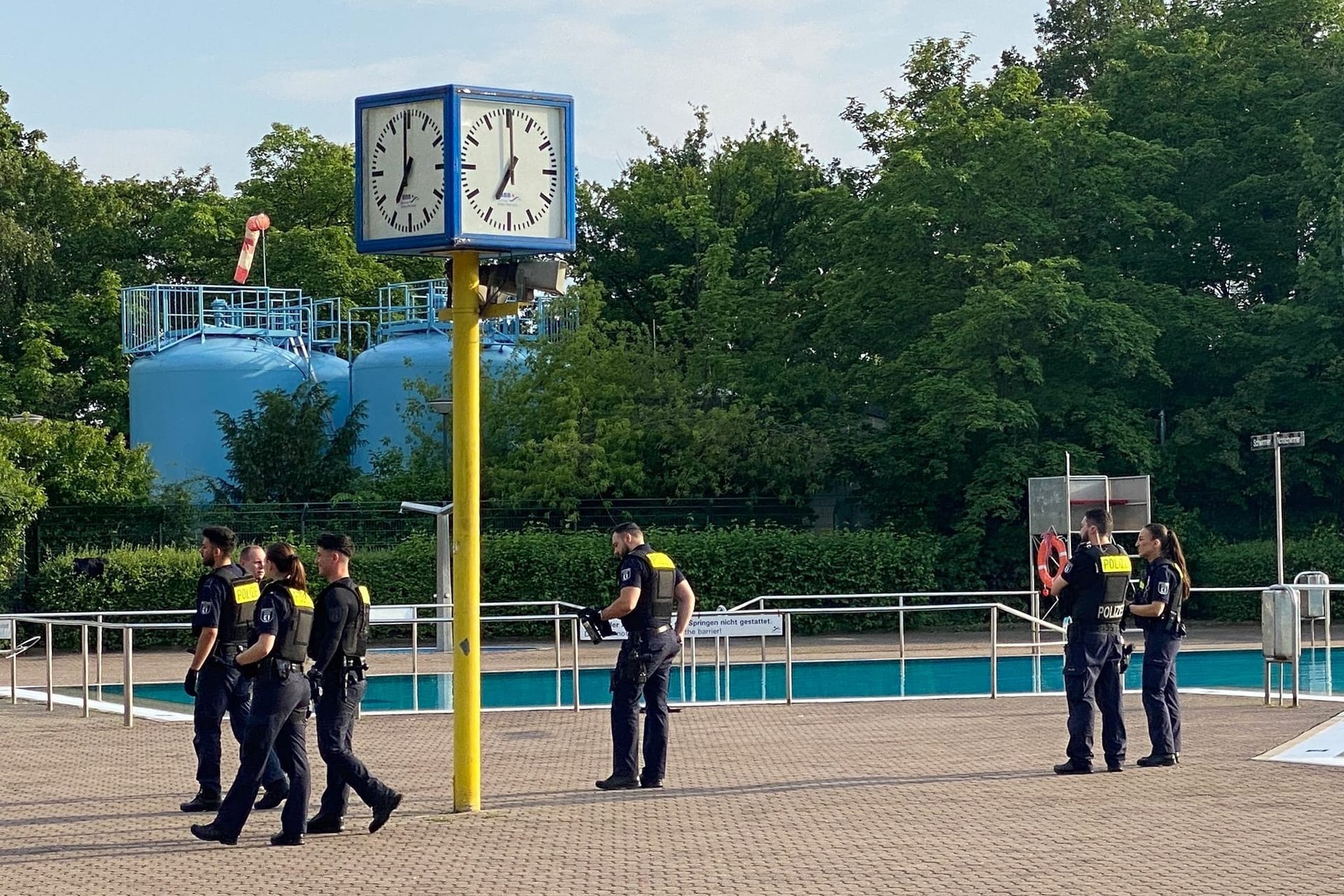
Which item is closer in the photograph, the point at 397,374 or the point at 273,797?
the point at 273,797

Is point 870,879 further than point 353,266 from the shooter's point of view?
No

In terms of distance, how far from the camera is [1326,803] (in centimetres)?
1066

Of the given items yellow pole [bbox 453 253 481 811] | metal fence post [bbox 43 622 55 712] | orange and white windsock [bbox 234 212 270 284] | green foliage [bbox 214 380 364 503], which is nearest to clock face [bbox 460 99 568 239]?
yellow pole [bbox 453 253 481 811]

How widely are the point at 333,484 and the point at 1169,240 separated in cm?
2000

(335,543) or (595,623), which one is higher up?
(335,543)

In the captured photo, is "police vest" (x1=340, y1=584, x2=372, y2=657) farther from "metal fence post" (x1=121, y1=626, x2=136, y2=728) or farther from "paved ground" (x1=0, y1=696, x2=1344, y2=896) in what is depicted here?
"metal fence post" (x1=121, y1=626, x2=136, y2=728)

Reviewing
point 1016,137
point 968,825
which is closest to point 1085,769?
point 968,825

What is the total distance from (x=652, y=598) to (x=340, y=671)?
2769mm

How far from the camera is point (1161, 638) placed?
12.8 m

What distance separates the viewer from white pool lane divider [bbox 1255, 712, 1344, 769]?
41.5ft

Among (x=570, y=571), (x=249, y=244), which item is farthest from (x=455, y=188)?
(x=249, y=244)

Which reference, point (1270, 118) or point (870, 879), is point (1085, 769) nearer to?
point (870, 879)

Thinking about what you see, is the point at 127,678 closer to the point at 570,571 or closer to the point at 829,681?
the point at 829,681

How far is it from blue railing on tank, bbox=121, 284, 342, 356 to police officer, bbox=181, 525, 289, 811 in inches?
1373
